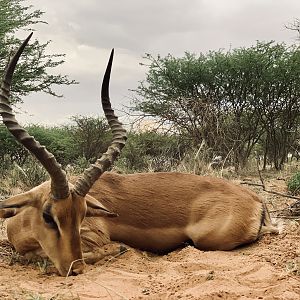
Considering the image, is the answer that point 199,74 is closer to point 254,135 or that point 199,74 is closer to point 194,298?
point 254,135

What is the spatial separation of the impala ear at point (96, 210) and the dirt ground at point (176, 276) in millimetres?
500

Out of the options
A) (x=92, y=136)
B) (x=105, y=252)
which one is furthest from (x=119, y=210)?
(x=92, y=136)

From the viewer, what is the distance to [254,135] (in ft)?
67.8

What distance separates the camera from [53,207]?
551cm

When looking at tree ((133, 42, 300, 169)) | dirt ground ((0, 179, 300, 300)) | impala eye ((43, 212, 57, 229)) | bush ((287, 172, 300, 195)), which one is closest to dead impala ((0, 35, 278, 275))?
impala eye ((43, 212, 57, 229))

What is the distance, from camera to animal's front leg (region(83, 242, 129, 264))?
236 inches

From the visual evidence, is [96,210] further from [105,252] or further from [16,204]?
[16,204]

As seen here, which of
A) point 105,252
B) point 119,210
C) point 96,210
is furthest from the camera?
A: point 119,210

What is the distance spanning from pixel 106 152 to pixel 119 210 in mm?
717

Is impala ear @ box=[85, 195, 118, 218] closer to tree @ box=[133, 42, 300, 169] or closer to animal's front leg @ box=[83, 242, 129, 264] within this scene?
animal's front leg @ box=[83, 242, 129, 264]

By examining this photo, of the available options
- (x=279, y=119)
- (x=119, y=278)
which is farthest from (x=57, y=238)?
(x=279, y=119)

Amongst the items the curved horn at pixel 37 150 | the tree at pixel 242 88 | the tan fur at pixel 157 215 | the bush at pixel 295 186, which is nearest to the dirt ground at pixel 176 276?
the tan fur at pixel 157 215

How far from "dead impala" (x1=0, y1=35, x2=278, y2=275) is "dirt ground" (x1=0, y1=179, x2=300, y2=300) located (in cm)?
19

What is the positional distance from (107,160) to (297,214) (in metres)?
3.50
